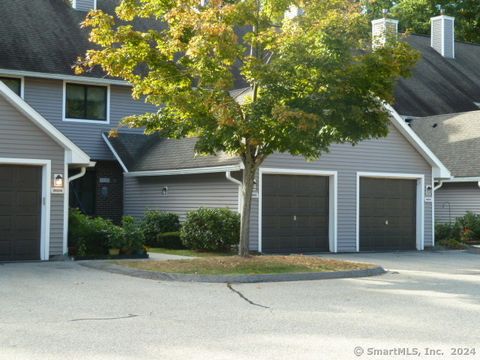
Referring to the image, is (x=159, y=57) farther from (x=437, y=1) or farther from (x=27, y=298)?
(x=437, y=1)

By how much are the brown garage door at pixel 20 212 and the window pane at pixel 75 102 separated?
307 inches

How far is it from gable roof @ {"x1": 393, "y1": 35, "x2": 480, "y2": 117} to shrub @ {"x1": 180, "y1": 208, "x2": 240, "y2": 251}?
50.3 ft

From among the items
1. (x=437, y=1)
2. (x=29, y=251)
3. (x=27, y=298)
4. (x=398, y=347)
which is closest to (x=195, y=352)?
(x=398, y=347)

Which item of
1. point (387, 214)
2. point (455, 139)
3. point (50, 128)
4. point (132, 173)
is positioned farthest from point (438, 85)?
point (50, 128)

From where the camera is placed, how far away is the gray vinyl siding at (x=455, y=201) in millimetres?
28906

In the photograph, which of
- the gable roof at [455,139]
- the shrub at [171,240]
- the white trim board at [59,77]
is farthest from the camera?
the gable roof at [455,139]

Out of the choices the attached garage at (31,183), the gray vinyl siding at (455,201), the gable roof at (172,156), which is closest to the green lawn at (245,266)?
the attached garage at (31,183)

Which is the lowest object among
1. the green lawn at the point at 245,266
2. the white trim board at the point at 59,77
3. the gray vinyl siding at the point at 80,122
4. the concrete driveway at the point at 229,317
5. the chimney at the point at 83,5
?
the concrete driveway at the point at 229,317

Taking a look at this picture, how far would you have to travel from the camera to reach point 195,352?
8.28 m

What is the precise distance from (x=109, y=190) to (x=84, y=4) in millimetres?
8499

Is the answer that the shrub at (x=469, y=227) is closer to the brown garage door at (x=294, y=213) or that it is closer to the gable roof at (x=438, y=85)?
the brown garage door at (x=294, y=213)

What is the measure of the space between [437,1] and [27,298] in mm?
46389

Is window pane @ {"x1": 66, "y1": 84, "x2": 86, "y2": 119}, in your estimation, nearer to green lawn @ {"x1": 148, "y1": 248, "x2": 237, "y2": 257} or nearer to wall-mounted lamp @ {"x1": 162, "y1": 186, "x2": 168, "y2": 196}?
wall-mounted lamp @ {"x1": 162, "y1": 186, "x2": 168, "y2": 196}

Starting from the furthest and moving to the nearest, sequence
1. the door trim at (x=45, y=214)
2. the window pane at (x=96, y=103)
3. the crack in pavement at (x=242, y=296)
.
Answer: the window pane at (x=96, y=103) → the door trim at (x=45, y=214) → the crack in pavement at (x=242, y=296)
